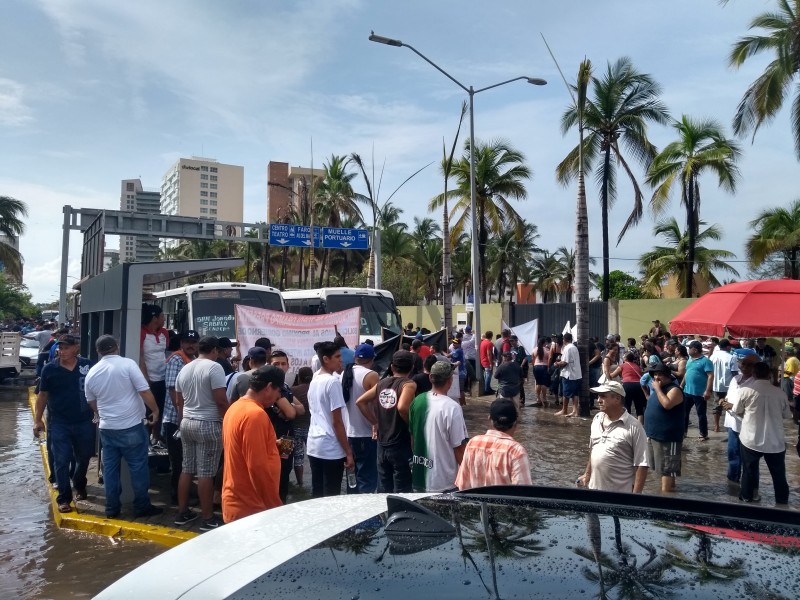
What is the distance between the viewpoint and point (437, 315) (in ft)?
127

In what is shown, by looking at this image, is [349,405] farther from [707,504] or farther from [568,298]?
[568,298]

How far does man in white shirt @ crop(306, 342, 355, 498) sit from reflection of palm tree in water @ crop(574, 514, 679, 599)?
477 centimetres

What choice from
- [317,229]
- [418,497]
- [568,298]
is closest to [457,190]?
[317,229]

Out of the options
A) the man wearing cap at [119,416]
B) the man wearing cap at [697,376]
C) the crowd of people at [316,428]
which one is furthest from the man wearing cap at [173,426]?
the man wearing cap at [697,376]

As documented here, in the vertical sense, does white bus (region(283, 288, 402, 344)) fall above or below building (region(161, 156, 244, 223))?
below

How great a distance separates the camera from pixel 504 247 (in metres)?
59.7

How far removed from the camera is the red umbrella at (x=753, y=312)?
7.54 meters

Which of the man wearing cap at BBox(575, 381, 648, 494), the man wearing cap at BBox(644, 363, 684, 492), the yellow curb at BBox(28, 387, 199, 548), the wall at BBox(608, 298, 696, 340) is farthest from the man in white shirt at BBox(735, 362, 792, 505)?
the wall at BBox(608, 298, 696, 340)

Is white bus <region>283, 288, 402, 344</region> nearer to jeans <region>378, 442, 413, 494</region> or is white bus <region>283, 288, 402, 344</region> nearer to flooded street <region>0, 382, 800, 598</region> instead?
flooded street <region>0, 382, 800, 598</region>

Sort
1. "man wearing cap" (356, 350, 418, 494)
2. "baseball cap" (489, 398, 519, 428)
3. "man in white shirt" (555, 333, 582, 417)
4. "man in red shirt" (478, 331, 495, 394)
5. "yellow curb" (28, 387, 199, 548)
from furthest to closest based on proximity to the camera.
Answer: "man in red shirt" (478, 331, 495, 394)
"man in white shirt" (555, 333, 582, 417)
"yellow curb" (28, 387, 199, 548)
"man wearing cap" (356, 350, 418, 494)
"baseball cap" (489, 398, 519, 428)

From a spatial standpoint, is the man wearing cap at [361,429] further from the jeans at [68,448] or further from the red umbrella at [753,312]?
the red umbrella at [753,312]

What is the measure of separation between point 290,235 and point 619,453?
28.3m

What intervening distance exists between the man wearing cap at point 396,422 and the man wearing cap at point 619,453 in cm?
164

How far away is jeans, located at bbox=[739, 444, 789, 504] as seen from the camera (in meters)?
8.34
